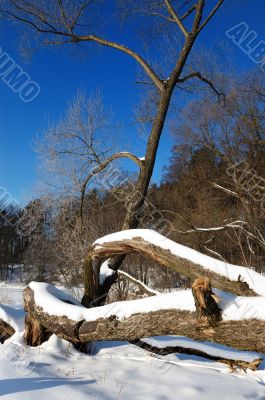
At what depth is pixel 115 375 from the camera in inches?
144

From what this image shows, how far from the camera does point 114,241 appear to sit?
480cm

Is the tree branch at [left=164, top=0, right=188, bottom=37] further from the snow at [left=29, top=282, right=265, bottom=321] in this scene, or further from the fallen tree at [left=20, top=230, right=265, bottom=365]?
the snow at [left=29, top=282, right=265, bottom=321]

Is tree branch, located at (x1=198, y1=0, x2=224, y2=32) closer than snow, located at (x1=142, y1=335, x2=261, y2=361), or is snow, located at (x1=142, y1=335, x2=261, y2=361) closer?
snow, located at (x1=142, y1=335, x2=261, y2=361)

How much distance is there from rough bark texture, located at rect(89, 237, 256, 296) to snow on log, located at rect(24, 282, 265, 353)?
51 cm

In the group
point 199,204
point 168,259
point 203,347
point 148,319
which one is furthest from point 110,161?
point 199,204

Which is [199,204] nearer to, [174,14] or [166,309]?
[174,14]

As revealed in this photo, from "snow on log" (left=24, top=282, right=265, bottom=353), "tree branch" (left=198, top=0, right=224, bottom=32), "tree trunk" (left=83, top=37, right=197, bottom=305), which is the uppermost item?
"tree branch" (left=198, top=0, right=224, bottom=32)

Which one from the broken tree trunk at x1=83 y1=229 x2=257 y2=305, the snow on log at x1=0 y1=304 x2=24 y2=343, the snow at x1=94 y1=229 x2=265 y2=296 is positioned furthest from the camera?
the snow on log at x1=0 y1=304 x2=24 y2=343

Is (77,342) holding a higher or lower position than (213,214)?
lower

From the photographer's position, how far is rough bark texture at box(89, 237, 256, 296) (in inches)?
146

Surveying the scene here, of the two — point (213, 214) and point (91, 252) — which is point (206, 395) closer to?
point (91, 252)

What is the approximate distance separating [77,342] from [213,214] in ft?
54.6

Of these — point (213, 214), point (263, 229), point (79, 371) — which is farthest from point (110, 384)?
point (213, 214)

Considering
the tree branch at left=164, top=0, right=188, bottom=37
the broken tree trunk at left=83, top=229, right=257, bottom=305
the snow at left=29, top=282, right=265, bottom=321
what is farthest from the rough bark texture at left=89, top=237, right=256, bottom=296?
the tree branch at left=164, top=0, right=188, bottom=37
